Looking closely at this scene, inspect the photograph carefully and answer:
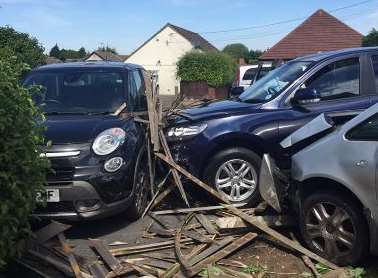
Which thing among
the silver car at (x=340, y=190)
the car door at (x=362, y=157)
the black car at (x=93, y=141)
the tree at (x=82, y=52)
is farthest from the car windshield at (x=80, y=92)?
the tree at (x=82, y=52)

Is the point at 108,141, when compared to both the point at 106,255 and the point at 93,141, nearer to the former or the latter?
the point at 93,141

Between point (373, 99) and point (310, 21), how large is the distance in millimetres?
39212

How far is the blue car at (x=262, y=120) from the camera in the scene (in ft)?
22.4

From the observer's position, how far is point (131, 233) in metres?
6.14

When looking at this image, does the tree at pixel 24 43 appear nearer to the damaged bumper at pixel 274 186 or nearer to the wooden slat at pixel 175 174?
the wooden slat at pixel 175 174

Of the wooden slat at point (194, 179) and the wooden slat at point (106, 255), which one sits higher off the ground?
the wooden slat at point (194, 179)

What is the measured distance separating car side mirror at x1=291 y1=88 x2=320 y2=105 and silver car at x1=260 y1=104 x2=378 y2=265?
4.87 feet

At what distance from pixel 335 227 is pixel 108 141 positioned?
2.50 metres

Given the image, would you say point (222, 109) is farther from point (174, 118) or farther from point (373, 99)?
point (373, 99)

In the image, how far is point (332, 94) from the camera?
23.3 feet

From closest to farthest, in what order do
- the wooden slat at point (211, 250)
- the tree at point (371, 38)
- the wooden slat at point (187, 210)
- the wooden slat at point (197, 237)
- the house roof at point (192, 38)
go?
the wooden slat at point (211, 250)
the wooden slat at point (197, 237)
the wooden slat at point (187, 210)
the tree at point (371, 38)
the house roof at point (192, 38)

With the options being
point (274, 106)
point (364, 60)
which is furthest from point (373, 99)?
point (274, 106)

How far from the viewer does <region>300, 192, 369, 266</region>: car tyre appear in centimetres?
477

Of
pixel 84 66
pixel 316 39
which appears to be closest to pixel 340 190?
pixel 84 66
